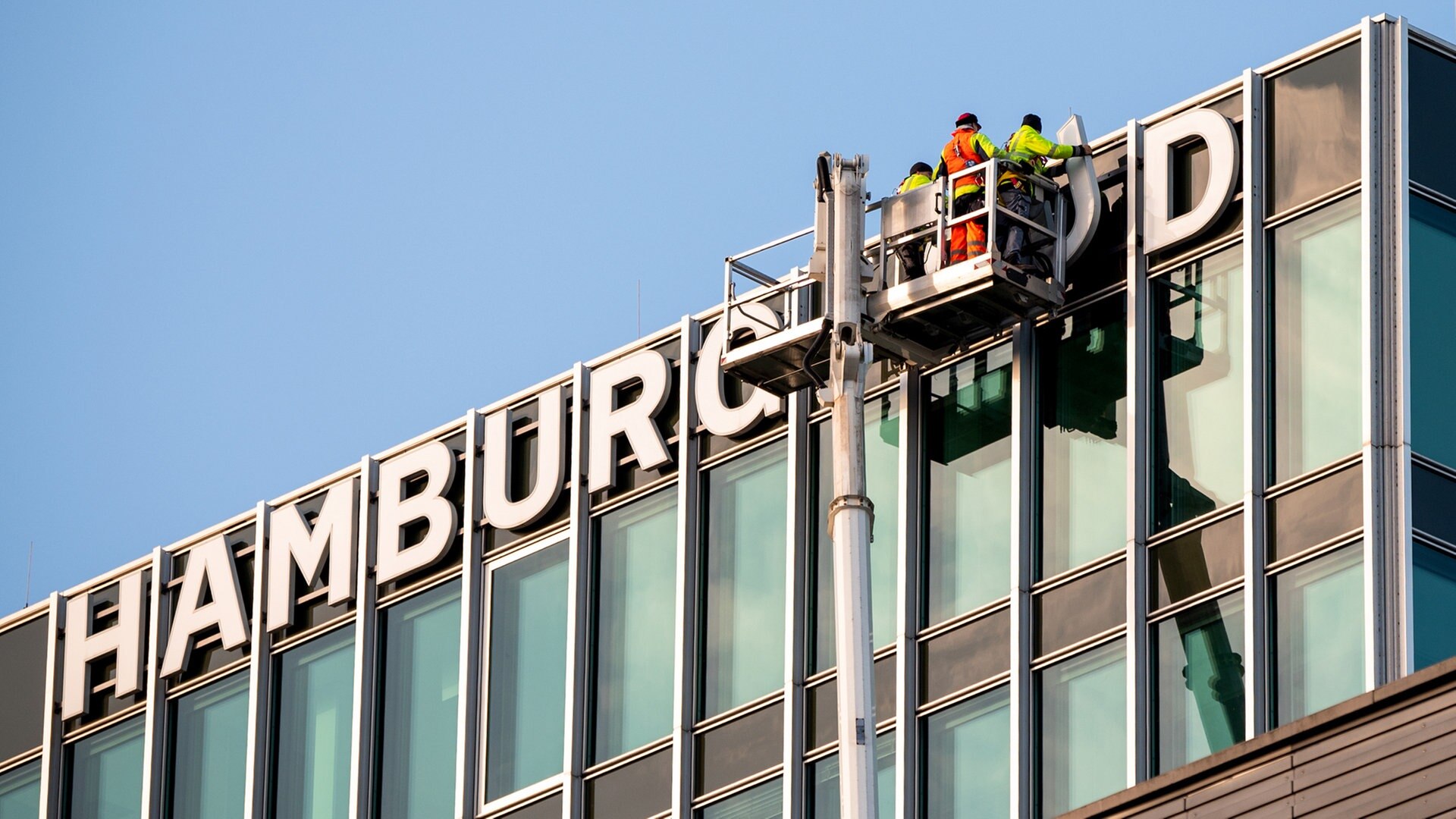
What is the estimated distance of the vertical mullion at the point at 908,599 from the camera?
31281 mm

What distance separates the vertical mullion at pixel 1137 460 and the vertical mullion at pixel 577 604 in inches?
300

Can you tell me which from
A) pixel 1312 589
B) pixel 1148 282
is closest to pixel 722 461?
pixel 1148 282

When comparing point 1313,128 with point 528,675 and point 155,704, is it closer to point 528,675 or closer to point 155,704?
point 528,675

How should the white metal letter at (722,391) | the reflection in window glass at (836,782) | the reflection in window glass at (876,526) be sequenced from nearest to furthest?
the reflection in window glass at (836,782) < the reflection in window glass at (876,526) < the white metal letter at (722,391)

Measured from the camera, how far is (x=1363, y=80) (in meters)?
29.5

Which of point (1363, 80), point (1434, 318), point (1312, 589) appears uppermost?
point (1363, 80)

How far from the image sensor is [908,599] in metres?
32.0

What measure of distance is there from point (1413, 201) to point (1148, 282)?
2.91 metres

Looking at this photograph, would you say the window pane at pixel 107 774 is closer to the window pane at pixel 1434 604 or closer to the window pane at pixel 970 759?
the window pane at pixel 970 759

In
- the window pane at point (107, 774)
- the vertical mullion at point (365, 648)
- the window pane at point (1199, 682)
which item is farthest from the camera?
the window pane at point (107, 774)

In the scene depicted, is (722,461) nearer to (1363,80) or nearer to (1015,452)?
(1015,452)

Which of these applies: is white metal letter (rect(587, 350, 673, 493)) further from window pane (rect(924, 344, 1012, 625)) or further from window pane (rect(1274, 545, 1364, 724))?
window pane (rect(1274, 545, 1364, 724))

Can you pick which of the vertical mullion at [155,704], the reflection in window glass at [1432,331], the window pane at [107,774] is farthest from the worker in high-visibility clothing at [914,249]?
the window pane at [107,774]

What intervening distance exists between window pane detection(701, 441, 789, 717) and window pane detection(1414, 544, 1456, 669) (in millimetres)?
7856
